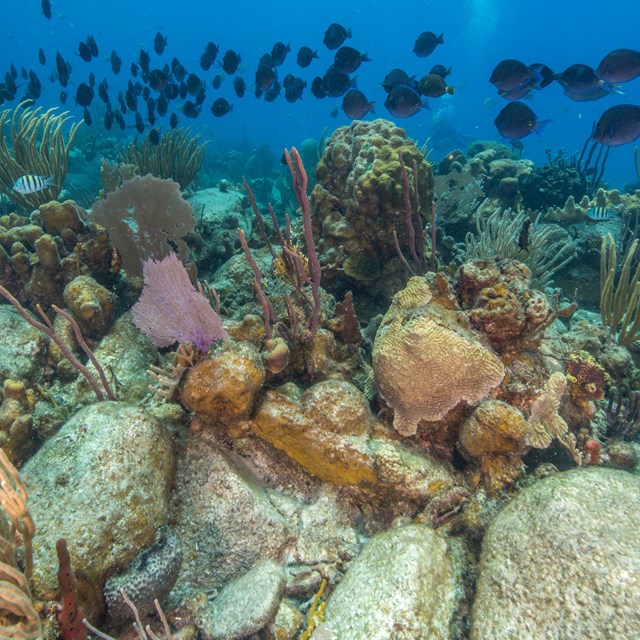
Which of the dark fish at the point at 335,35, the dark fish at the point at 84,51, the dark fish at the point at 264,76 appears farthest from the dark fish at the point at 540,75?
the dark fish at the point at 84,51

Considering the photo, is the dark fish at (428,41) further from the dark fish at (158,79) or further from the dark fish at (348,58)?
the dark fish at (158,79)

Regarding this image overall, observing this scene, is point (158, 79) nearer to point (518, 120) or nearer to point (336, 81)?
point (336, 81)

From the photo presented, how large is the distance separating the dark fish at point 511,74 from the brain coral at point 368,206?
2547 millimetres

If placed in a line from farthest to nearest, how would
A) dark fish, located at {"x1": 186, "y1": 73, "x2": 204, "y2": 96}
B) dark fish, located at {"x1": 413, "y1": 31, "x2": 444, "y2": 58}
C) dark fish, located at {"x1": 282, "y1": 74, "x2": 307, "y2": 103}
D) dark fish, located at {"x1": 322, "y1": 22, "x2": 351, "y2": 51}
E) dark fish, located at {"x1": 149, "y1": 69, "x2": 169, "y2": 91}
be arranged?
dark fish, located at {"x1": 282, "y1": 74, "x2": 307, "y2": 103}
dark fish, located at {"x1": 186, "y1": 73, "x2": 204, "y2": 96}
dark fish, located at {"x1": 149, "y1": 69, "x2": 169, "y2": 91}
dark fish, located at {"x1": 413, "y1": 31, "x2": 444, "y2": 58}
dark fish, located at {"x1": 322, "y1": 22, "x2": 351, "y2": 51}

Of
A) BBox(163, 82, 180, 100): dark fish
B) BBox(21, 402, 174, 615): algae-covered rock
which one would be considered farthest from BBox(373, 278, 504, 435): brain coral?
BBox(163, 82, 180, 100): dark fish

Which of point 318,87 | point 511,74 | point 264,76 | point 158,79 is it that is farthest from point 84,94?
point 511,74

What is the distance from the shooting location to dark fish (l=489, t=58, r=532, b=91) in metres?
6.39

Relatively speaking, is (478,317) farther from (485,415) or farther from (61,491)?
(61,491)

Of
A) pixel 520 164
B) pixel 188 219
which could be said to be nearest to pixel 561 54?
pixel 520 164

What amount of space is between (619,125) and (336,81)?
4916mm

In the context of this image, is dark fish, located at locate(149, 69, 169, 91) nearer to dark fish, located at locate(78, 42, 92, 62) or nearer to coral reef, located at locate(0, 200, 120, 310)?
dark fish, located at locate(78, 42, 92, 62)

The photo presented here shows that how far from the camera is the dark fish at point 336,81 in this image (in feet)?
25.3

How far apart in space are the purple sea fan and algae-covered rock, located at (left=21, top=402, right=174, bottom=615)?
616mm

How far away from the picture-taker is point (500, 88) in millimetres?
6684
